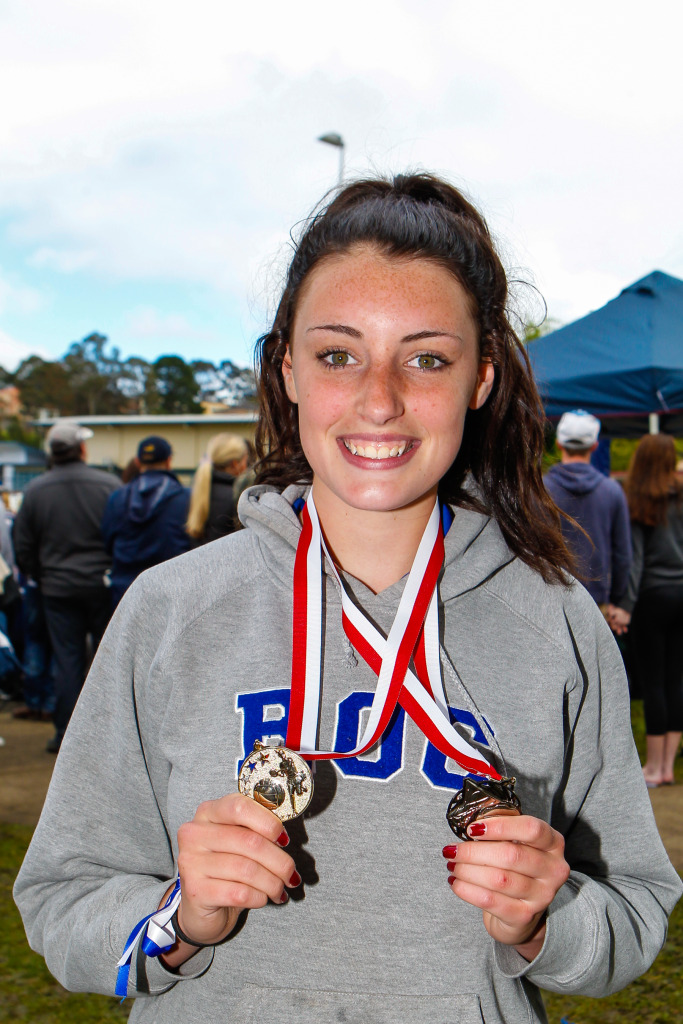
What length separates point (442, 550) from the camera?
1557 millimetres

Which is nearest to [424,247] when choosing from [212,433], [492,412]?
[492,412]

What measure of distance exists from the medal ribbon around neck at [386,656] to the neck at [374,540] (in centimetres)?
4

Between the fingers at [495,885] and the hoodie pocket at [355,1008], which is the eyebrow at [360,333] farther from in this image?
the hoodie pocket at [355,1008]

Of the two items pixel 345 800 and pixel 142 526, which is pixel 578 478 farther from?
pixel 345 800

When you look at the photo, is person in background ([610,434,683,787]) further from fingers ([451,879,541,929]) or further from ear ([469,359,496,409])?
fingers ([451,879,541,929])

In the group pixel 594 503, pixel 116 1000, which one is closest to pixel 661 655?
pixel 594 503

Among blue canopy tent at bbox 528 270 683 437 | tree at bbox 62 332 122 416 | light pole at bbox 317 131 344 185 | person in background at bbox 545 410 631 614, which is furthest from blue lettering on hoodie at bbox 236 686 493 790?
tree at bbox 62 332 122 416

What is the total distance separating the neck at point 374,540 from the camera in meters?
1.56

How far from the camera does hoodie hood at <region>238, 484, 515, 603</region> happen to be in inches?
60.1

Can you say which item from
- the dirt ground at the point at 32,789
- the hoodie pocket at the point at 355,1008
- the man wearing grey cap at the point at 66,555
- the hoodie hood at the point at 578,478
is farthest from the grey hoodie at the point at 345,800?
the man wearing grey cap at the point at 66,555

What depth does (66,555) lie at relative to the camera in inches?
235

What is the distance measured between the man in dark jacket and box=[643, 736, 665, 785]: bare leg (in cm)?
343

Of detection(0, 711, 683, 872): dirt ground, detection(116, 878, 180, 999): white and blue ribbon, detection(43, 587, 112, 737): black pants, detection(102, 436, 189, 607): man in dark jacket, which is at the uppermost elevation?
detection(116, 878, 180, 999): white and blue ribbon

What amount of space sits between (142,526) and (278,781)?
16.0 feet
